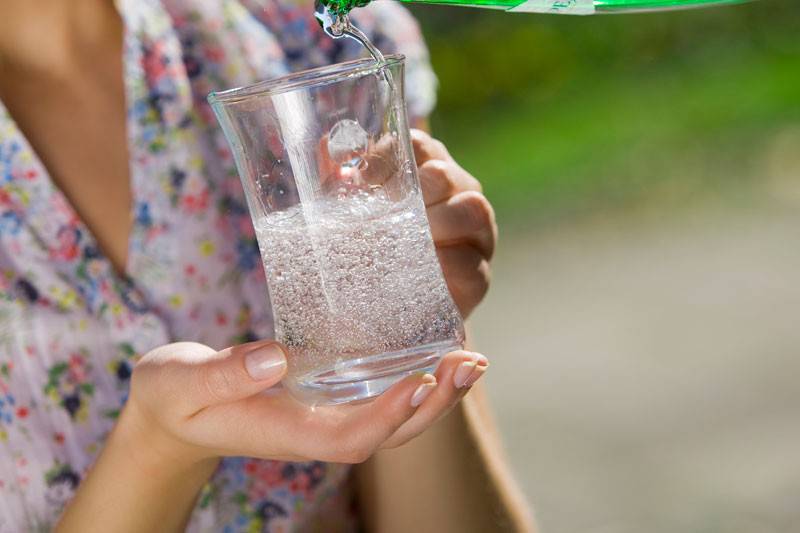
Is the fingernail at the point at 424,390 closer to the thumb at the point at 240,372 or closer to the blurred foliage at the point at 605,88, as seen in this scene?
the thumb at the point at 240,372

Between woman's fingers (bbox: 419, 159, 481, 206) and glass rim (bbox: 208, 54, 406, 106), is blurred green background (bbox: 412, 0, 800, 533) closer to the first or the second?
woman's fingers (bbox: 419, 159, 481, 206)

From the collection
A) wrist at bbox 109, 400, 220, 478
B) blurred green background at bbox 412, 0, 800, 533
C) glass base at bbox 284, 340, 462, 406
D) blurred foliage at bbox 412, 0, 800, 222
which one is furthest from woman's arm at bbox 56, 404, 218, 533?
blurred foliage at bbox 412, 0, 800, 222


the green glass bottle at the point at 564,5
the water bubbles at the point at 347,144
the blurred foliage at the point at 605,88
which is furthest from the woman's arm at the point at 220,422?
the blurred foliage at the point at 605,88

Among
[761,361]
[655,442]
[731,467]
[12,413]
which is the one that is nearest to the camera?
[12,413]

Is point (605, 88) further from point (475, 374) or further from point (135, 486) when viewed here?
point (475, 374)

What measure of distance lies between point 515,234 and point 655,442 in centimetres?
241

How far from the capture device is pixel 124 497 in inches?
44.3

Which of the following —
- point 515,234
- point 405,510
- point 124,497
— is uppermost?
point 124,497

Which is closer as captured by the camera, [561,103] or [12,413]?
[12,413]

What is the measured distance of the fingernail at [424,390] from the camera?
84 centimetres

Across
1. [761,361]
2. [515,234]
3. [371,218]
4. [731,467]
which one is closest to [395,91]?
[371,218]

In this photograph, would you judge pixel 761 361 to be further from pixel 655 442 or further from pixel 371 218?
pixel 371 218

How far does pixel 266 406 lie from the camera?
94 centimetres

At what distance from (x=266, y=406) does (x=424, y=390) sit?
0.16m
